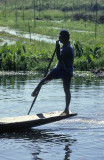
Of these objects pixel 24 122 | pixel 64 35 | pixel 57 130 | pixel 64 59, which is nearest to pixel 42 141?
pixel 24 122

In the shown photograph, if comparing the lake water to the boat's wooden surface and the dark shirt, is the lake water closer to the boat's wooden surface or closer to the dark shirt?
the boat's wooden surface

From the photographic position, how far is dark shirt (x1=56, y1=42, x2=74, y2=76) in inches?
425

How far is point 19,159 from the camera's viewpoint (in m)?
8.85

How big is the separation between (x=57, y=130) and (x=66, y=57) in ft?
5.37

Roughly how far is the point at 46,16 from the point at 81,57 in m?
42.1

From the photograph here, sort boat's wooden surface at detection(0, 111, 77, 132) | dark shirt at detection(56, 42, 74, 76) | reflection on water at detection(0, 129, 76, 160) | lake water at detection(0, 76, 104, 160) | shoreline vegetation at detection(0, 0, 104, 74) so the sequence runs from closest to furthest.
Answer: lake water at detection(0, 76, 104, 160), reflection on water at detection(0, 129, 76, 160), boat's wooden surface at detection(0, 111, 77, 132), dark shirt at detection(56, 42, 74, 76), shoreline vegetation at detection(0, 0, 104, 74)

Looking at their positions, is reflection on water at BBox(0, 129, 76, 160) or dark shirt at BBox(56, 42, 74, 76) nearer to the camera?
reflection on water at BBox(0, 129, 76, 160)

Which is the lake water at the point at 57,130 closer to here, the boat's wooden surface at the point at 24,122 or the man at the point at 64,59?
the boat's wooden surface at the point at 24,122

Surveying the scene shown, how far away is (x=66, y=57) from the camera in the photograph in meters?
10.8

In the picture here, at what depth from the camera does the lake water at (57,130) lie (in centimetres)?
928

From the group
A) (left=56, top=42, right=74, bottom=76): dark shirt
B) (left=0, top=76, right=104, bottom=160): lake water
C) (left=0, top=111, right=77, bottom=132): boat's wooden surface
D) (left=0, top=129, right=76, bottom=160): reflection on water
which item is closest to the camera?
(left=0, top=76, right=104, bottom=160): lake water

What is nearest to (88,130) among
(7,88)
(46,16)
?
(7,88)

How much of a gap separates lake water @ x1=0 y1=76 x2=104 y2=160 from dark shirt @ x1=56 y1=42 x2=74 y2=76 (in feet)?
4.55

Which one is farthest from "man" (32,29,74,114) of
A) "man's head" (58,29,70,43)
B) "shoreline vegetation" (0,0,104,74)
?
"shoreline vegetation" (0,0,104,74)
